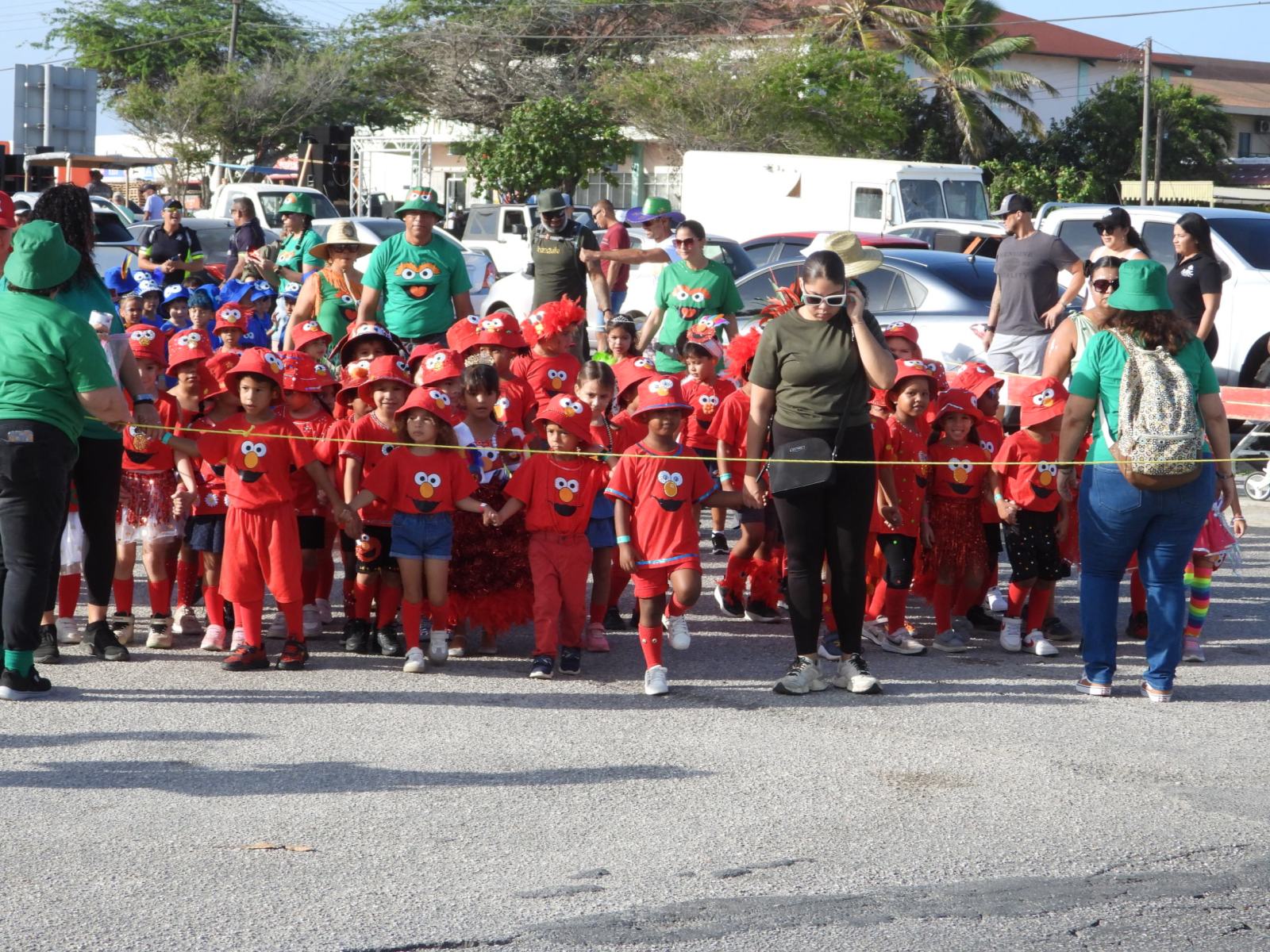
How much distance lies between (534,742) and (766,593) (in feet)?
8.48

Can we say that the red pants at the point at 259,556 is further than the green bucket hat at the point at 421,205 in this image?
No

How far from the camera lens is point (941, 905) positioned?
433 cm

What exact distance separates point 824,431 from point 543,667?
1.62m

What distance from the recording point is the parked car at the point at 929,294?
1285 cm

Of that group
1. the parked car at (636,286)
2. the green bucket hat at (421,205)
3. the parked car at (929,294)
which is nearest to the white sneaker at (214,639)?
the green bucket hat at (421,205)

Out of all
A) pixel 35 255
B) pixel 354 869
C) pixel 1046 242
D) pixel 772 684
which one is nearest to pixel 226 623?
pixel 35 255

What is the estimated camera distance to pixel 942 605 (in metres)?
7.68

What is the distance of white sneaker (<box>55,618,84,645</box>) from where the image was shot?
23.9ft

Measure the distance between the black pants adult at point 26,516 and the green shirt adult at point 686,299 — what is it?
14.6ft

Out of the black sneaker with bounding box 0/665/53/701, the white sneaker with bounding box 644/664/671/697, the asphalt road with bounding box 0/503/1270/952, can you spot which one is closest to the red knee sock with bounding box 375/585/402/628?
the asphalt road with bounding box 0/503/1270/952

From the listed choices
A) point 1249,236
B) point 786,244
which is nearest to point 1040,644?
point 1249,236

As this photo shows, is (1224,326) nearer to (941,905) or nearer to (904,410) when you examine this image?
(904,410)

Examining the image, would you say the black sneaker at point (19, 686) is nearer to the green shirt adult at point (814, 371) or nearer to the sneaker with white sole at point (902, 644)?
the green shirt adult at point (814, 371)

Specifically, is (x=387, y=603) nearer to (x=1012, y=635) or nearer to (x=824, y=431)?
(x=824, y=431)
